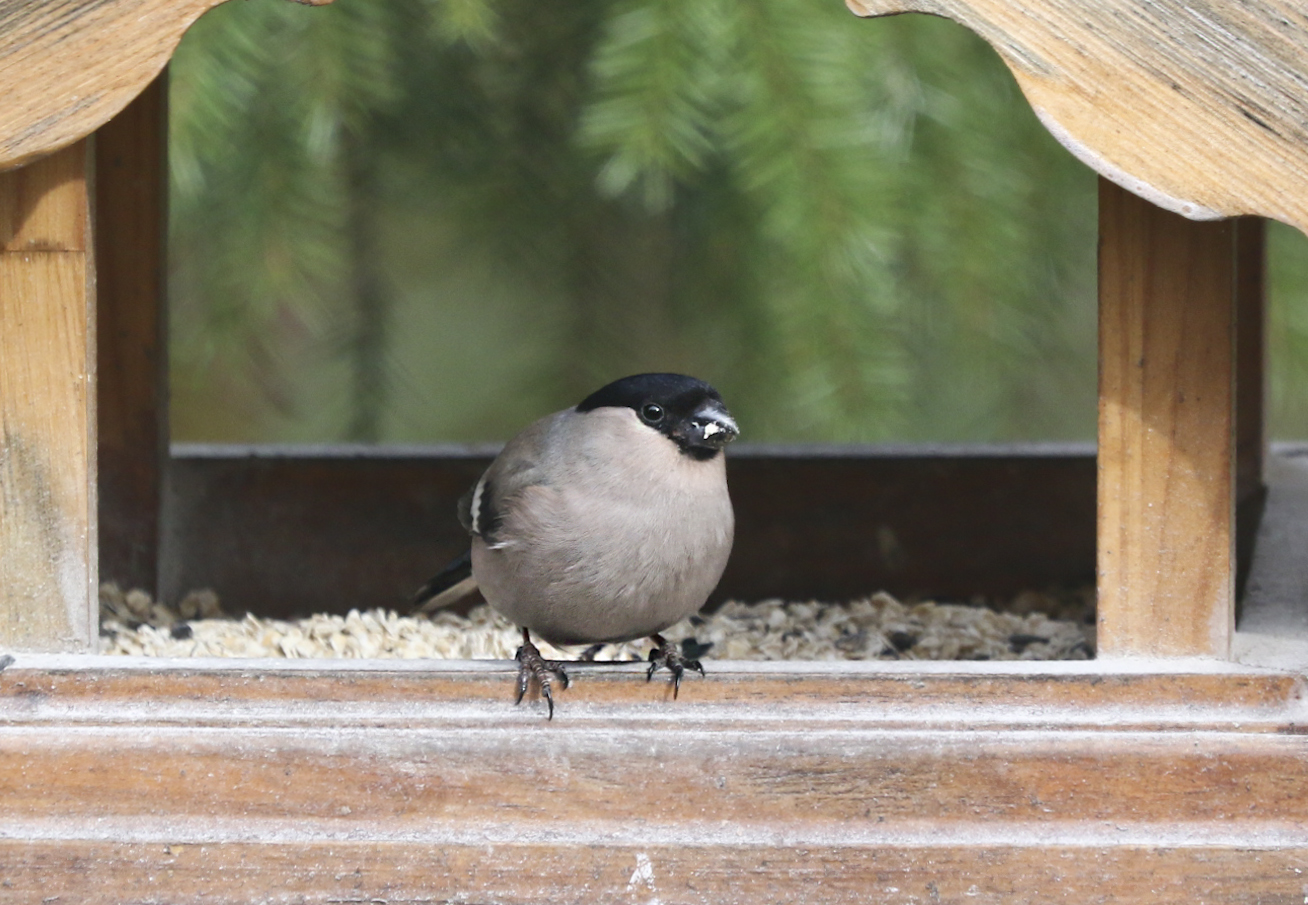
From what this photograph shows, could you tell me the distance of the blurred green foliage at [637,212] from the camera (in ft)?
6.63

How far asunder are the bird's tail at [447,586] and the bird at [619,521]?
405 millimetres

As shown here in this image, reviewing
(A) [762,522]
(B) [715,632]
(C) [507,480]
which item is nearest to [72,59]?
(C) [507,480]

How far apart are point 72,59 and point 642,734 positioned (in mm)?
1164

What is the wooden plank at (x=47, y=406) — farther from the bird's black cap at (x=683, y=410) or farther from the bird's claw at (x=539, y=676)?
the bird's black cap at (x=683, y=410)

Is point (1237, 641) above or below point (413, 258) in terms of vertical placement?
below

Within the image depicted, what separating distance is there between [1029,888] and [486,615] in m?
1.58

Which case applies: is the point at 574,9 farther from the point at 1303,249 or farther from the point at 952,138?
Result: the point at 1303,249

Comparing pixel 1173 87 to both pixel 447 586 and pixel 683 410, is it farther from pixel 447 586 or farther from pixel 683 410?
pixel 447 586

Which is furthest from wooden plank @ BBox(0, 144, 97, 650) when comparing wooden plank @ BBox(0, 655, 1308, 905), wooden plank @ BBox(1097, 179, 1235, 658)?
wooden plank @ BBox(1097, 179, 1235, 658)

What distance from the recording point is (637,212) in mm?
3002

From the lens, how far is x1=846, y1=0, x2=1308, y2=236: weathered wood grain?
175 cm

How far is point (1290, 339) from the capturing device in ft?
8.54

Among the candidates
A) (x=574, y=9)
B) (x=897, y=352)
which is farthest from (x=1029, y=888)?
(x=574, y=9)

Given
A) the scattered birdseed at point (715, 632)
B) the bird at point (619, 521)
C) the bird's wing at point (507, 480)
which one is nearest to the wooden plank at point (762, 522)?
the scattered birdseed at point (715, 632)
